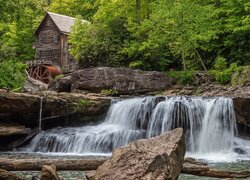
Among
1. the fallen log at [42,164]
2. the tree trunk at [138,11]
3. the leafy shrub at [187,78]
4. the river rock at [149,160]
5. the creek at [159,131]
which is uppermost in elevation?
the tree trunk at [138,11]

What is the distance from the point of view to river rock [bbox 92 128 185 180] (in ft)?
15.8

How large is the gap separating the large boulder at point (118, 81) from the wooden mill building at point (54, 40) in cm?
1790

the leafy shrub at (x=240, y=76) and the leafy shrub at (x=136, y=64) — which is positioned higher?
the leafy shrub at (x=136, y=64)

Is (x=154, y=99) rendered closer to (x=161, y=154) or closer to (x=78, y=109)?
(x=78, y=109)

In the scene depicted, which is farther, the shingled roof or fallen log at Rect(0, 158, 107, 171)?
the shingled roof

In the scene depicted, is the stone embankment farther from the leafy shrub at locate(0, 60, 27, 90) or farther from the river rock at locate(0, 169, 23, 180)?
the river rock at locate(0, 169, 23, 180)

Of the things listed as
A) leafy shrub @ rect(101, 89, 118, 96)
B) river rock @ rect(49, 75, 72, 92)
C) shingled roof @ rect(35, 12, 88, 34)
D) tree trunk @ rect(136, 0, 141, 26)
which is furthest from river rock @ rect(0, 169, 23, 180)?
shingled roof @ rect(35, 12, 88, 34)

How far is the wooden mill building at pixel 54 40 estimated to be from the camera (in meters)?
39.9

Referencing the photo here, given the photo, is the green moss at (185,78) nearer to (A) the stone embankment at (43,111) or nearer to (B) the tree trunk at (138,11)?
(B) the tree trunk at (138,11)

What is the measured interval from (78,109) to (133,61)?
8.01 m

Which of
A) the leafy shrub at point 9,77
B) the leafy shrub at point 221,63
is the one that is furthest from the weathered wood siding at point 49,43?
the leafy shrub at point 221,63

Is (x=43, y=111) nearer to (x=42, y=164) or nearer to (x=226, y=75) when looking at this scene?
(x=226, y=75)

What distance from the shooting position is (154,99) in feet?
56.3

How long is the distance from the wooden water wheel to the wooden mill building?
2.30 meters
